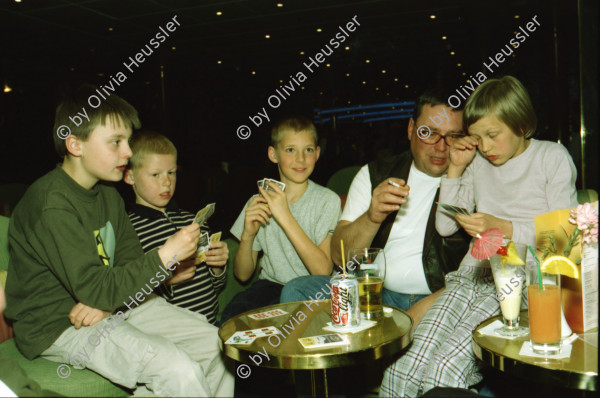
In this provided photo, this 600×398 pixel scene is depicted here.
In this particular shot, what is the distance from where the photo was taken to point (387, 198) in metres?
1.94

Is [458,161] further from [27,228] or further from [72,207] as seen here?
[27,228]

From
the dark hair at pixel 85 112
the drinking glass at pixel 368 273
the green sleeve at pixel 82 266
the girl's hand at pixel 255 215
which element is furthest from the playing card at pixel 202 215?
the drinking glass at pixel 368 273

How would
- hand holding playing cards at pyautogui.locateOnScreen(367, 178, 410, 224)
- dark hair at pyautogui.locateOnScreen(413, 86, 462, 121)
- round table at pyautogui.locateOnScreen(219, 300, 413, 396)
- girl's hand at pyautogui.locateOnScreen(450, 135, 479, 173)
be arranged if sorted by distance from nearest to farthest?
round table at pyautogui.locateOnScreen(219, 300, 413, 396), hand holding playing cards at pyautogui.locateOnScreen(367, 178, 410, 224), girl's hand at pyautogui.locateOnScreen(450, 135, 479, 173), dark hair at pyautogui.locateOnScreen(413, 86, 462, 121)

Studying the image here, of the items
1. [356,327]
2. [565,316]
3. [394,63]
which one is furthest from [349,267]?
[394,63]

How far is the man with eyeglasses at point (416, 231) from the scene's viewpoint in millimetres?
2153

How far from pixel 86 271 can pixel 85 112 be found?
67 cm

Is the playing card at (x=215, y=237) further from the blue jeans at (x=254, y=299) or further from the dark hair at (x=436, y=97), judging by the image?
the dark hair at (x=436, y=97)

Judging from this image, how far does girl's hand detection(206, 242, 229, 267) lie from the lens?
7.87ft

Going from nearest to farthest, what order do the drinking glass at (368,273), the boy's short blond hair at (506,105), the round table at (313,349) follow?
the round table at (313,349)
the drinking glass at (368,273)
the boy's short blond hair at (506,105)

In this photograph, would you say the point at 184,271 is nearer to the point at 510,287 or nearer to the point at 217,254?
the point at 217,254

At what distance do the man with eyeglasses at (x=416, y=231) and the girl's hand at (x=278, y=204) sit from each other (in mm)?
265

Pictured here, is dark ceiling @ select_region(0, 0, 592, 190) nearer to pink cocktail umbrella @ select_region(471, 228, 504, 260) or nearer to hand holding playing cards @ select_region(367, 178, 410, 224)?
hand holding playing cards @ select_region(367, 178, 410, 224)

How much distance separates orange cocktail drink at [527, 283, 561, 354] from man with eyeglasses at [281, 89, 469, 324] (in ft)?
2.64

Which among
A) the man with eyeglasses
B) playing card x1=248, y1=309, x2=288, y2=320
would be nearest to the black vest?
the man with eyeglasses
